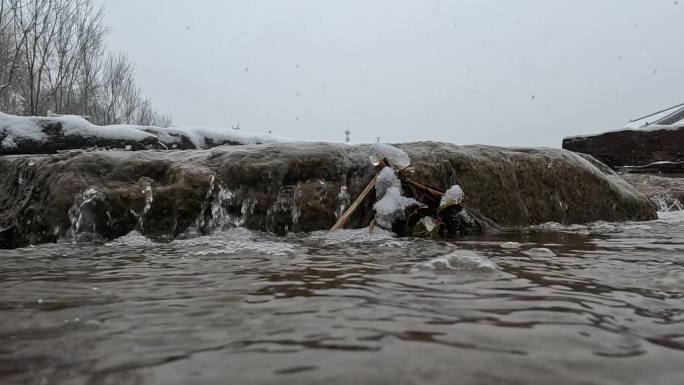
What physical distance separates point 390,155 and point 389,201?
22.1 inches

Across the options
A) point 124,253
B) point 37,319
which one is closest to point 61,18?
point 124,253

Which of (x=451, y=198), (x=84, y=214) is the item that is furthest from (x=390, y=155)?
(x=84, y=214)

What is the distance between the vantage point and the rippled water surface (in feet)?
2.61

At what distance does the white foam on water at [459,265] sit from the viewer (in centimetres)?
180

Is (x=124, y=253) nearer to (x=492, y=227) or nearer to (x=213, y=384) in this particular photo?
(x=213, y=384)

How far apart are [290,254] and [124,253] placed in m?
1.01

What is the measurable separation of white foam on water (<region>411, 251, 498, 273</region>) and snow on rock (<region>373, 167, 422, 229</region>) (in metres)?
1.44

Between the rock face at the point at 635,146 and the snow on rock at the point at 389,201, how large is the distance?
7502 millimetres

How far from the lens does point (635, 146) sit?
914cm

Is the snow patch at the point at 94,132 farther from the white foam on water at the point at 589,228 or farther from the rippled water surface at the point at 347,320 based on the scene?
the rippled water surface at the point at 347,320

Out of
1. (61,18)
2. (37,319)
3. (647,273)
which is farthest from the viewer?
(61,18)

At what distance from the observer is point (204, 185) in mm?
3447

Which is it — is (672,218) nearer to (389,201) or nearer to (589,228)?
(589,228)

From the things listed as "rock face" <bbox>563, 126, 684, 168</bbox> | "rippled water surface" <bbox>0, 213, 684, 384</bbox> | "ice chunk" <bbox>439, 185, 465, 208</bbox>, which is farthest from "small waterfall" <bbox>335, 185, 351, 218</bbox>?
"rock face" <bbox>563, 126, 684, 168</bbox>
